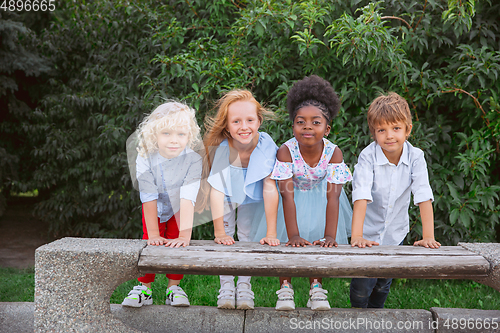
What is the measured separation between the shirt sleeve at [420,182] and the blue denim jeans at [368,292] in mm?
422

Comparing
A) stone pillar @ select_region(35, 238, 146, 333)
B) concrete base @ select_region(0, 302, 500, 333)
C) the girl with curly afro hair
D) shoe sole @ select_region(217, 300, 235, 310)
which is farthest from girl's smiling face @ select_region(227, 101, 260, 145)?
concrete base @ select_region(0, 302, 500, 333)

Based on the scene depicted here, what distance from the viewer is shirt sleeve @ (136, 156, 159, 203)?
2541 millimetres

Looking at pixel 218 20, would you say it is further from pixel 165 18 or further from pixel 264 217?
pixel 264 217

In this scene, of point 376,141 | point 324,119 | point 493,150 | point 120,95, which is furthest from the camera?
point 120,95

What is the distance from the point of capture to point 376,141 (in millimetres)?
2658

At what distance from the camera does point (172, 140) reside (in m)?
2.53

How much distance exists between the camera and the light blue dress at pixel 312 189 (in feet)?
8.43

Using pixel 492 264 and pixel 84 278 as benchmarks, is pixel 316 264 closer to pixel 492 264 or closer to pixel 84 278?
pixel 492 264

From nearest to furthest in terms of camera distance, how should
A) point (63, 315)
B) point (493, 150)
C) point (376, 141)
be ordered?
point (63, 315) → point (376, 141) → point (493, 150)

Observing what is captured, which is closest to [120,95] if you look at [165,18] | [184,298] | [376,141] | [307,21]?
[165,18]

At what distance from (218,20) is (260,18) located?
0.73 meters

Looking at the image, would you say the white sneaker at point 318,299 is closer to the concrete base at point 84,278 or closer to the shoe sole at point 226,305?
the shoe sole at point 226,305

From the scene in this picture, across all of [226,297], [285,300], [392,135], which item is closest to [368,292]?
[285,300]

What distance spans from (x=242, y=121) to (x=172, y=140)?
471 mm
